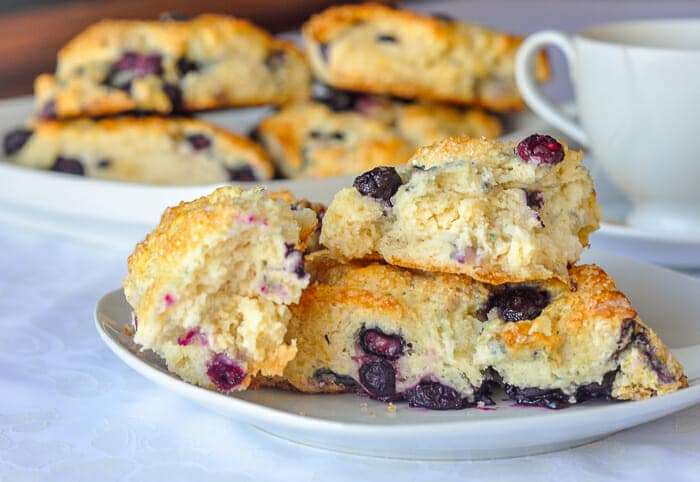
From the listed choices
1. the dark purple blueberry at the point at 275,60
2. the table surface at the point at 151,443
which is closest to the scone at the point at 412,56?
the dark purple blueberry at the point at 275,60

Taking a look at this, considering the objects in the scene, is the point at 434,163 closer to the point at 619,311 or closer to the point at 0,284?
the point at 619,311

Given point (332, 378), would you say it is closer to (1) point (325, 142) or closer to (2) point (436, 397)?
(2) point (436, 397)

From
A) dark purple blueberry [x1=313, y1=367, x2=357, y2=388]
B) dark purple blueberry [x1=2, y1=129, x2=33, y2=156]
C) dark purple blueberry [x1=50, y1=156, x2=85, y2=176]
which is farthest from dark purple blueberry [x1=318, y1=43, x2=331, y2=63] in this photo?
dark purple blueberry [x1=313, y1=367, x2=357, y2=388]

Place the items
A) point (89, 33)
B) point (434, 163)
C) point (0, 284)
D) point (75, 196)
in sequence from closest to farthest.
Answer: point (434, 163) < point (0, 284) < point (75, 196) < point (89, 33)

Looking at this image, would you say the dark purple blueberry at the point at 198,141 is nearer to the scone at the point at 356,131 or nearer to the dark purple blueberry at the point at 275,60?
the scone at the point at 356,131

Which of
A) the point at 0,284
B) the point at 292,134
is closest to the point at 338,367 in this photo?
the point at 0,284

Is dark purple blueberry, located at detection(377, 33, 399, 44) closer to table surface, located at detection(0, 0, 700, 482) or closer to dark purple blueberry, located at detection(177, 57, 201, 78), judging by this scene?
dark purple blueberry, located at detection(177, 57, 201, 78)
